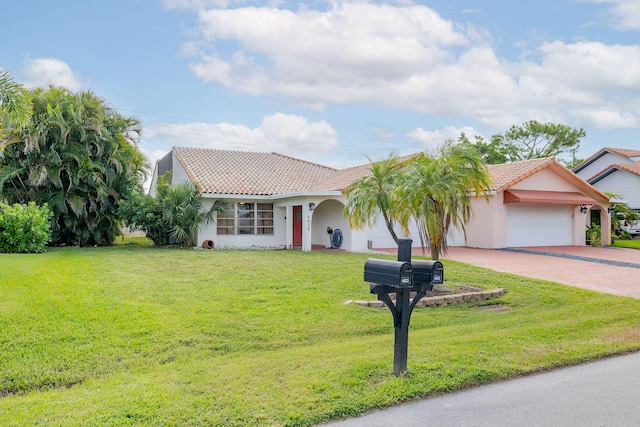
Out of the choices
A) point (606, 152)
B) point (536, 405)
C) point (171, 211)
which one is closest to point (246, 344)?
point (536, 405)

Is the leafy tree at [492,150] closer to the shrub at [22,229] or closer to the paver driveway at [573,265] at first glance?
the paver driveway at [573,265]

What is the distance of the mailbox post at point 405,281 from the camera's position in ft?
16.8

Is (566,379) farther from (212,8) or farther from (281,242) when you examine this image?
(281,242)

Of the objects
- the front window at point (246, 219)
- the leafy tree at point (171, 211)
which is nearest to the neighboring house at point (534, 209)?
the front window at point (246, 219)

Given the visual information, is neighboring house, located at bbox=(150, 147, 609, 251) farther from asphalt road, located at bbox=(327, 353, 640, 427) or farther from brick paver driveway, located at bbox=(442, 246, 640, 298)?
asphalt road, located at bbox=(327, 353, 640, 427)

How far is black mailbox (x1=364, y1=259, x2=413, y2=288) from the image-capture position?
5035mm

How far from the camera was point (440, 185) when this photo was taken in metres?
10.6

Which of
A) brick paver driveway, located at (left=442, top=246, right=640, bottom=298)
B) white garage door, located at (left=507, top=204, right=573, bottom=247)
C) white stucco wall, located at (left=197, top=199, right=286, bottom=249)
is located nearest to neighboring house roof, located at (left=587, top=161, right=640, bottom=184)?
white garage door, located at (left=507, top=204, right=573, bottom=247)

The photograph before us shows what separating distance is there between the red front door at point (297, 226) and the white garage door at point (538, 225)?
10.3 metres

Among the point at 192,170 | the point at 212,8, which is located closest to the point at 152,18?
the point at 212,8

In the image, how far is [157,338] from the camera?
287 inches

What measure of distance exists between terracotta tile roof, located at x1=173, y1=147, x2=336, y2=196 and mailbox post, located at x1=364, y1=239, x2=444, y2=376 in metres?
17.3

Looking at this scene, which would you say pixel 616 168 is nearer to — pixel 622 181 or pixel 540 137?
pixel 622 181

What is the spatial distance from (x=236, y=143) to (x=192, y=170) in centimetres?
1423
